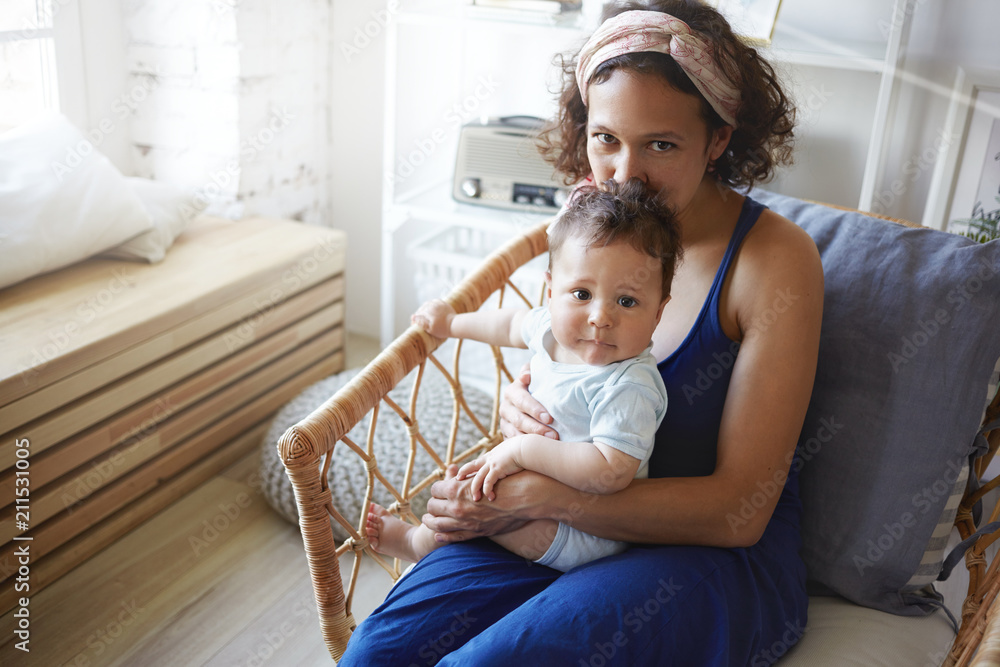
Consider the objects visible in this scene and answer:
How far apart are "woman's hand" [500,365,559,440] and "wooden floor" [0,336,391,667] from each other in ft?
2.33

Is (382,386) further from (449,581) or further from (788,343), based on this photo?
(788,343)

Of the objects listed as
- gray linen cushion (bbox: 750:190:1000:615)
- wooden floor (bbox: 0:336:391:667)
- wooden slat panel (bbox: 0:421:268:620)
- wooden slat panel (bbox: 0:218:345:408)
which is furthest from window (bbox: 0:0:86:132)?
gray linen cushion (bbox: 750:190:1000:615)

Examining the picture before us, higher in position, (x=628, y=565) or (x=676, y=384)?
(x=676, y=384)

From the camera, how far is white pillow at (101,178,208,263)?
200cm

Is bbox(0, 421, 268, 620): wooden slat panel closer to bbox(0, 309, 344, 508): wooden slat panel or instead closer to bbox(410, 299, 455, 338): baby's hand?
bbox(0, 309, 344, 508): wooden slat panel

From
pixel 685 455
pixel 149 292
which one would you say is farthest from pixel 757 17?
pixel 149 292

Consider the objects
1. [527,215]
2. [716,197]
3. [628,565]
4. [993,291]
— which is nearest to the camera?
[628,565]

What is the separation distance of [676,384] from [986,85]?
1.31 meters

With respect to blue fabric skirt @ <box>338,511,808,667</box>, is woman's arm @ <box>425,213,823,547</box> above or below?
above

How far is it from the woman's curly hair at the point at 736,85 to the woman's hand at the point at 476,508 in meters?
0.56

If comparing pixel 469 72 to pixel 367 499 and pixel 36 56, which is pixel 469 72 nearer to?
pixel 36 56

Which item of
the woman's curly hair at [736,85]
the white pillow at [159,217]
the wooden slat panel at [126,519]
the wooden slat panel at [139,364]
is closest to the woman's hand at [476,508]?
the woman's curly hair at [736,85]

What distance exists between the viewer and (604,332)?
1.04m

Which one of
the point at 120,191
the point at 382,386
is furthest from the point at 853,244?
the point at 120,191
